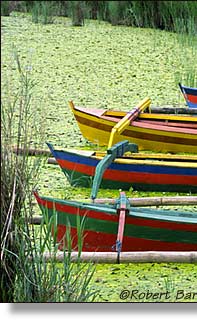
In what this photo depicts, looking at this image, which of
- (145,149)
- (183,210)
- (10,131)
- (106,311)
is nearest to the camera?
(10,131)

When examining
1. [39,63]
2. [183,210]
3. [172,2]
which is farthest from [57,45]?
[183,210]

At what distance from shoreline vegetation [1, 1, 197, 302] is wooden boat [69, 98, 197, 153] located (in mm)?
24

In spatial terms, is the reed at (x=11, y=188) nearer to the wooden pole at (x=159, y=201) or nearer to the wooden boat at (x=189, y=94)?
the wooden pole at (x=159, y=201)

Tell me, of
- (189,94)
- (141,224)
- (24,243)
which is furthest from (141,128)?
(24,243)

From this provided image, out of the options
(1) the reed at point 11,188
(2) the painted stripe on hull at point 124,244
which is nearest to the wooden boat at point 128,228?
(2) the painted stripe on hull at point 124,244

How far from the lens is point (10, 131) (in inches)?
81.8

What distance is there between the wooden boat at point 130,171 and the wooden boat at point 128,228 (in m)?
0.17

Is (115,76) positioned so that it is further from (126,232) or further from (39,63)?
(126,232)

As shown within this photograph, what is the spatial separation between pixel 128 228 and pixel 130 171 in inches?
9.8

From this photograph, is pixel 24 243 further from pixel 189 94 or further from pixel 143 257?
pixel 189 94

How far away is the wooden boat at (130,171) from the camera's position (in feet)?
8.46

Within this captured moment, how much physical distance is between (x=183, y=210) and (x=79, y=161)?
0.86ft

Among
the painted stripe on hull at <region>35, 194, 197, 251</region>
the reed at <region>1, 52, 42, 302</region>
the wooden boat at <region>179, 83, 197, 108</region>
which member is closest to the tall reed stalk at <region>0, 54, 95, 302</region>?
the reed at <region>1, 52, 42, 302</region>

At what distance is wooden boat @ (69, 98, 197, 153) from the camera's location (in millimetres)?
2688
